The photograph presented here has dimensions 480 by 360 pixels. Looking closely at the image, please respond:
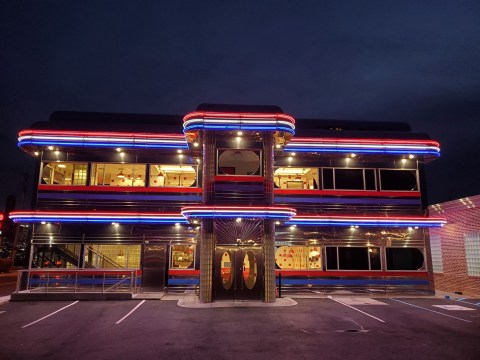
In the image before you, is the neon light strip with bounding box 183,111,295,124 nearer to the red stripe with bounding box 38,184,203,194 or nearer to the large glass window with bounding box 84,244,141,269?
the red stripe with bounding box 38,184,203,194

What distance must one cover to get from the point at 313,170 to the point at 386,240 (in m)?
5.16

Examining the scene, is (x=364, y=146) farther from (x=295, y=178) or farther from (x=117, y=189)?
(x=117, y=189)

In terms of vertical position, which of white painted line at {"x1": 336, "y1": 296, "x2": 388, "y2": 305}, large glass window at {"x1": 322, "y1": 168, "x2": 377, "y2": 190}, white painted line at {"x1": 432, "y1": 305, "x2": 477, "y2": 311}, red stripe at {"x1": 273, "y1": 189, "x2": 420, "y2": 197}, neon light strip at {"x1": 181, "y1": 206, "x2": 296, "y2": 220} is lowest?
Result: white painted line at {"x1": 432, "y1": 305, "x2": 477, "y2": 311}

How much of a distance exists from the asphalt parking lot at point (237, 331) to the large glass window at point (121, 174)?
6354 millimetres

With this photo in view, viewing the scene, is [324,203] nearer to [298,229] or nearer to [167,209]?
[298,229]

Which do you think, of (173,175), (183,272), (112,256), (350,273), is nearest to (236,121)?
(173,175)

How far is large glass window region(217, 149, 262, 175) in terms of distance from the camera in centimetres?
1619

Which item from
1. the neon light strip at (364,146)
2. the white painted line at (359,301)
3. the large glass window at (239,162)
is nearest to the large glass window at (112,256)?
the large glass window at (239,162)

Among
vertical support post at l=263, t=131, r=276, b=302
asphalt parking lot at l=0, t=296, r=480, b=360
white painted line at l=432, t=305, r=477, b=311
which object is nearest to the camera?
asphalt parking lot at l=0, t=296, r=480, b=360

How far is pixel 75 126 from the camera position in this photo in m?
18.4

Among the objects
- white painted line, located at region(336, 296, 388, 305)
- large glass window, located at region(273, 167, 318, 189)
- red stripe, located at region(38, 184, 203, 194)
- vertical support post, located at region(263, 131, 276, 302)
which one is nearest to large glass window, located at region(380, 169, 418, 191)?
large glass window, located at region(273, 167, 318, 189)

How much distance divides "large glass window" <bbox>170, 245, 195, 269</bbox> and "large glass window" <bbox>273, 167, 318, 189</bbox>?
5591 millimetres

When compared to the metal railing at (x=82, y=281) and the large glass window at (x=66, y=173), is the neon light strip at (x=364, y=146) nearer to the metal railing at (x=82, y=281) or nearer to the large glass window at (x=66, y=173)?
the metal railing at (x=82, y=281)

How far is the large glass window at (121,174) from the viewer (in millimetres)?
18734
